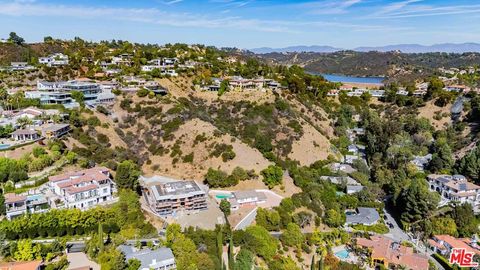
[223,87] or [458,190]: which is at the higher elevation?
[223,87]

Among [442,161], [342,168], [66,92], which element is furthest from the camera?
[66,92]

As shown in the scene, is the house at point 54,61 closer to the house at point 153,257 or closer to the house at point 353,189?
the house at point 153,257

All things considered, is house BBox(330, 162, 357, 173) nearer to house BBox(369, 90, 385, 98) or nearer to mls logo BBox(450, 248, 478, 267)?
mls logo BBox(450, 248, 478, 267)

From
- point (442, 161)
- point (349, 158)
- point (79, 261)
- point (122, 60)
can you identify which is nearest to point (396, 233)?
point (442, 161)

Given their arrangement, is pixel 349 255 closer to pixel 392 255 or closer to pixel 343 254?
pixel 343 254

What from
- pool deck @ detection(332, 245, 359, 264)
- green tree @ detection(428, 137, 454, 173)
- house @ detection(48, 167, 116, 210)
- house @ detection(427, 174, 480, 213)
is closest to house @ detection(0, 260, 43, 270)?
house @ detection(48, 167, 116, 210)

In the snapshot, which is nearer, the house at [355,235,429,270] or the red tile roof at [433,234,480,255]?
the house at [355,235,429,270]
